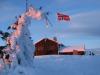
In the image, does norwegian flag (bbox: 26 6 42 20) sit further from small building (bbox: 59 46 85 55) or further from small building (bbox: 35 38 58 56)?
small building (bbox: 59 46 85 55)

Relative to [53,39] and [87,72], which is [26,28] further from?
[53,39]

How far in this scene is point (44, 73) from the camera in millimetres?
30844

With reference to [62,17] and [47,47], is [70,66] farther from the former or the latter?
[47,47]

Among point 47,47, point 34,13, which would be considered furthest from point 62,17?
point 47,47

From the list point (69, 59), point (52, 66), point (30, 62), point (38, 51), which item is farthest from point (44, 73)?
point (38, 51)

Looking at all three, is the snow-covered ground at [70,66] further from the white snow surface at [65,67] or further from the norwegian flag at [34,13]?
the norwegian flag at [34,13]

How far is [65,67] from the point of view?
34.4 m

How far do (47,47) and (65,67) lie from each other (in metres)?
33.1

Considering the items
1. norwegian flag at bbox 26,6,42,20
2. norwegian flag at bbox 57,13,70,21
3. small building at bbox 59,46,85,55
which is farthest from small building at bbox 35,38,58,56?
norwegian flag at bbox 26,6,42,20

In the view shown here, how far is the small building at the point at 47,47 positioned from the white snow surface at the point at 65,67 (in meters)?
26.7

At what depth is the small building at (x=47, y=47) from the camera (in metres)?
66.6

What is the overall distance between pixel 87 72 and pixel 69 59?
673 cm

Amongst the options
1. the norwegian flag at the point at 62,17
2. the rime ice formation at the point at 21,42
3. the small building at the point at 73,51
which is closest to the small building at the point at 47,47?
the small building at the point at 73,51

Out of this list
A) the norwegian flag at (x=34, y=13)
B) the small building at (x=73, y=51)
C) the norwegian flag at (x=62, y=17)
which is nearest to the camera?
the norwegian flag at (x=34, y=13)
